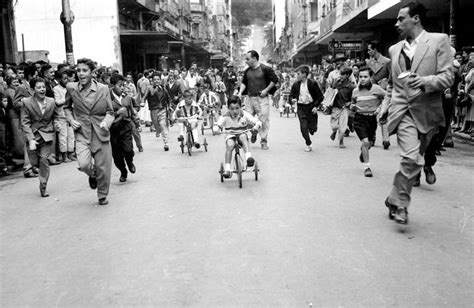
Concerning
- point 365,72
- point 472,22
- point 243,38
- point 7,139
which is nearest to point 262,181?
point 365,72

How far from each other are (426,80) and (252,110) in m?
7.57

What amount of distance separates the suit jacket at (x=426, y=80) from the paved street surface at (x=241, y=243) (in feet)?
3.70

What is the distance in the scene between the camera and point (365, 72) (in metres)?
9.52

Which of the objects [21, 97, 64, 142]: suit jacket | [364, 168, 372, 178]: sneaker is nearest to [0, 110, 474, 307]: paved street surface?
[364, 168, 372, 178]: sneaker

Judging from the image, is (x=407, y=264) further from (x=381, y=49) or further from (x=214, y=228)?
(x=381, y=49)

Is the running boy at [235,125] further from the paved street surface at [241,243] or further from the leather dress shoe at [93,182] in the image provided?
the leather dress shoe at [93,182]

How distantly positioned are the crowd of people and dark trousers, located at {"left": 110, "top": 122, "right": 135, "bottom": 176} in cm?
2

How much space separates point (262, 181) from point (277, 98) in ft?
74.1

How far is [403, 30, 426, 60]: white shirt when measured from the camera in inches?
226

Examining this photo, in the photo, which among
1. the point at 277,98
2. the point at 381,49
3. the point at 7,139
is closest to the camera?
the point at 7,139

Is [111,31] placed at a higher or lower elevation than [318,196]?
higher

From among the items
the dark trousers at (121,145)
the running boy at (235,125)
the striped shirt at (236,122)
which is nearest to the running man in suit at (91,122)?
the dark trousers at (121,145)

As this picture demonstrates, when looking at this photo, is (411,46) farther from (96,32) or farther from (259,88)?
(96,32)

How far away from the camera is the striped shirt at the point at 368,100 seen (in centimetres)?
940
